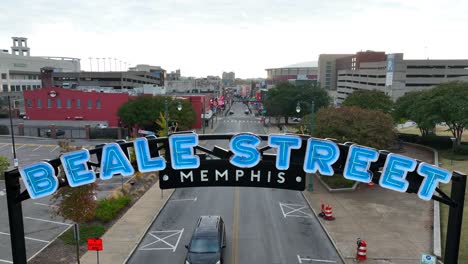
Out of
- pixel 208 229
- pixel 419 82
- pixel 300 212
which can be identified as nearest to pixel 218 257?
pixel 208 229

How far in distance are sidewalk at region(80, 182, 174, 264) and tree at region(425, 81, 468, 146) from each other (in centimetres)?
2973

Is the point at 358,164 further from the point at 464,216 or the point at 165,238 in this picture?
the point at 464,216

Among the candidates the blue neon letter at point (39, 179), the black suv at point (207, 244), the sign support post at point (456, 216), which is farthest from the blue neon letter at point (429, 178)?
the blue neon letter at point (39, 179)

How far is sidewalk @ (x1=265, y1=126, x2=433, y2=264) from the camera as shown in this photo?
65.5ft

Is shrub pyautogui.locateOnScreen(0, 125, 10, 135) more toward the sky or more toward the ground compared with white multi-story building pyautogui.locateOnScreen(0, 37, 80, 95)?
more toward the ground

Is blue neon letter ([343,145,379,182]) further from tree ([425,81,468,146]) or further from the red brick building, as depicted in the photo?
the red brick building

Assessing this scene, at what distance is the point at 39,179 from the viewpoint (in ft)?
36.6

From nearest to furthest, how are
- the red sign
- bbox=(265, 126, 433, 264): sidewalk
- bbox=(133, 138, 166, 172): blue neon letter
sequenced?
bbox=(133, 138, 166, 172): blue neon letter
the red sign
bbox=(265, 126, 433, 264): sidewalk

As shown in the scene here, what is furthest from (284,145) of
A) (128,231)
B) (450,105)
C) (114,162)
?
(450,105)

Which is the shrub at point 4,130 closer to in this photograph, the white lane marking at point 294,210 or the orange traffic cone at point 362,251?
the white lane marking at point 294,210

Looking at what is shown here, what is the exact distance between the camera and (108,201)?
86.3 ft

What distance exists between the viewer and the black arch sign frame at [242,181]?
1062cm

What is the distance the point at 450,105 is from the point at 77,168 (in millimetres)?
38978

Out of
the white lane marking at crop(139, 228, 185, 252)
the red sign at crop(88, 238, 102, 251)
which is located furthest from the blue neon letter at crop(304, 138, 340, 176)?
the white lane marking at crop(139, 228, 185, 252)
